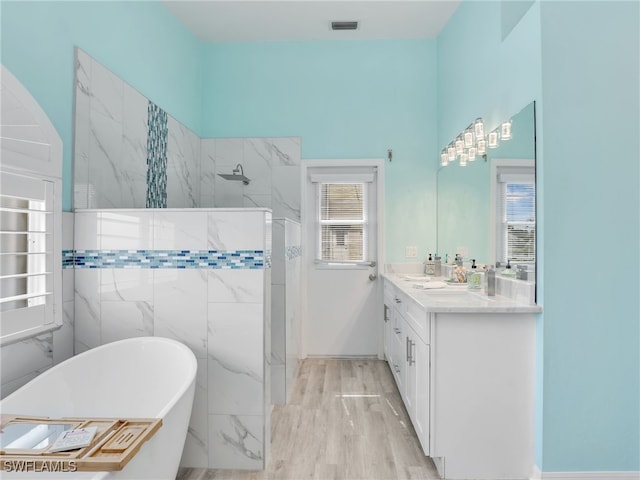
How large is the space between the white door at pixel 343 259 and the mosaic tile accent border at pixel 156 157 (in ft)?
4.61

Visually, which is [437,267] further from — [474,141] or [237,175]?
[237,175]

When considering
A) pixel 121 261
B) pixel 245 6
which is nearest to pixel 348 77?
pixel 245 6

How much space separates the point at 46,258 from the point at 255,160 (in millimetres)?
2440

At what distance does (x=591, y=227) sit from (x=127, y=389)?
245 centimetres

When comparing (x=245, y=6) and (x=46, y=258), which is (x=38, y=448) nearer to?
(x=46, y=258)

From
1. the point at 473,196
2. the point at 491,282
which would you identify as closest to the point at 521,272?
the point at 491,282

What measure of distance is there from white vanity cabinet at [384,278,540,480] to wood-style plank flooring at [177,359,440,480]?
24 cm

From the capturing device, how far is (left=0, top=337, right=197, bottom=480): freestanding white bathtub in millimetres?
1585

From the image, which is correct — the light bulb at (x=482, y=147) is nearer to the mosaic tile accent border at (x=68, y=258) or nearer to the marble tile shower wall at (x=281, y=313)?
the marble tile shower wall at (x=281, y=313)

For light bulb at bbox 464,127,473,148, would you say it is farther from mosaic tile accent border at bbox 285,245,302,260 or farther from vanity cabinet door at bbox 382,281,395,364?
mosaic tile accent border at bbox 285,245,302,260

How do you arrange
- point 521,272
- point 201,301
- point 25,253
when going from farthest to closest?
point 521,272 → point 201,301 → point 25,253

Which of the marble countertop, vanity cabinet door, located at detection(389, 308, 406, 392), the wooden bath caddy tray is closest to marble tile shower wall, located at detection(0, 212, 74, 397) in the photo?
the wooden bath caddy tray

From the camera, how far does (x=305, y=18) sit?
12.0 feet

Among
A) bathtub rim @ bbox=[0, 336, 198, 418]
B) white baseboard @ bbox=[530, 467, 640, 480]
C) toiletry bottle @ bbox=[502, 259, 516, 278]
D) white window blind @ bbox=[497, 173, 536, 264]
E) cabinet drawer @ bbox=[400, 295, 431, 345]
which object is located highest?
white window blind @ bbox=[497, 173, 536, 264]
